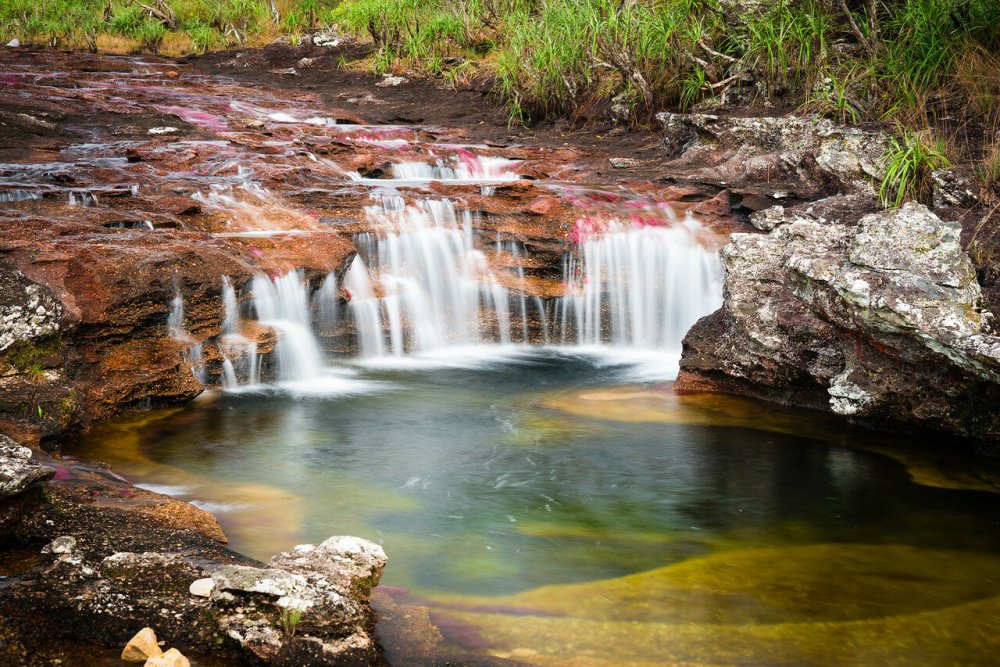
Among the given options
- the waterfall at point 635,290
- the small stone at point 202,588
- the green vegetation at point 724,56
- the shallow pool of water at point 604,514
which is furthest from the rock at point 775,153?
the small stone at point 202,588

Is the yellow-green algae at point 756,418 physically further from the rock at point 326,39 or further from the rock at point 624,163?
the rock at point 326,39

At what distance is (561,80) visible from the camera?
13.4 m

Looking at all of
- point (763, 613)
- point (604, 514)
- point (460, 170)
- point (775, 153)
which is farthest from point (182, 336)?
point (775, 153)

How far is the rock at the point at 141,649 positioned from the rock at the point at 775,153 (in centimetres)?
683

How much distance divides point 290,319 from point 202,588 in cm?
448

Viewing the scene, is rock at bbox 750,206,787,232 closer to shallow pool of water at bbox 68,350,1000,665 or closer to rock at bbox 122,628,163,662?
shallow pool of water at bbox 68,350,1000,665

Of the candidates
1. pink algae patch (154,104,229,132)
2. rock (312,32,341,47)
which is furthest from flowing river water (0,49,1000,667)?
rock (312,32,341,47)

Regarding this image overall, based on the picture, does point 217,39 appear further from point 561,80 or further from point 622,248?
point 622,248

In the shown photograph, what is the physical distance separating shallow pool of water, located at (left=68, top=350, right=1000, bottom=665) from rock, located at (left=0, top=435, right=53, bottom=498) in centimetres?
94

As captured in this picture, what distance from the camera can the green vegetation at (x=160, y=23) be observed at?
21.3 meters

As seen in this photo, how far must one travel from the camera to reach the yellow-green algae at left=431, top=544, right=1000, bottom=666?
3.34m

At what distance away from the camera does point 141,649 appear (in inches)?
116

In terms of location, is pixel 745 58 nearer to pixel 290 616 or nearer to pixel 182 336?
pixel 182 336

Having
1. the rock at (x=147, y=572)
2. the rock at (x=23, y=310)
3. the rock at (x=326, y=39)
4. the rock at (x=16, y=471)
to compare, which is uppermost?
the rock at (x=326, y=39)
